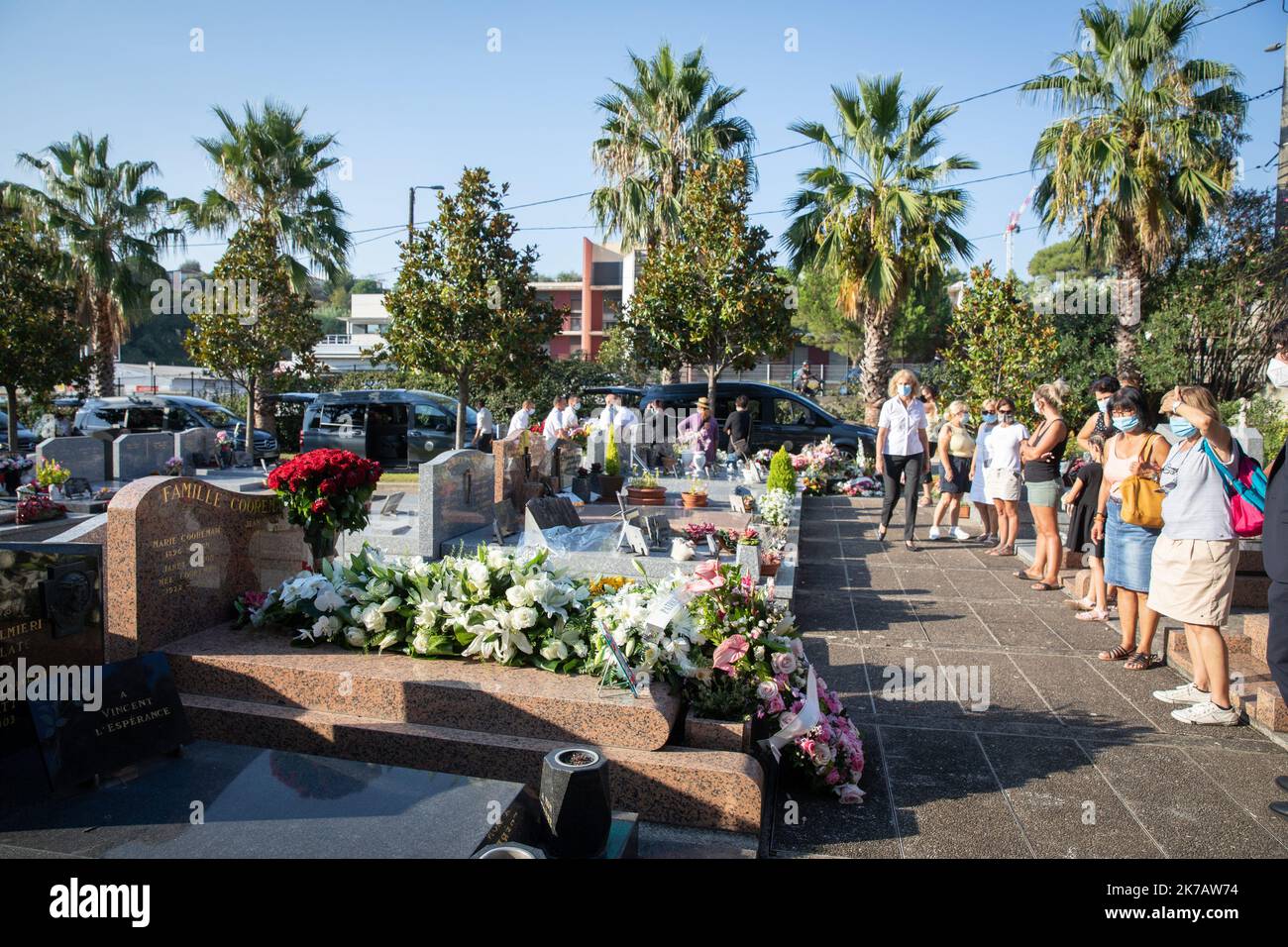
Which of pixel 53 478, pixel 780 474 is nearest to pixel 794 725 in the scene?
pixel 780 474

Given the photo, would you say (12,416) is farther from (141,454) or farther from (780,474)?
(780,474)

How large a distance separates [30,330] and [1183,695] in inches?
754

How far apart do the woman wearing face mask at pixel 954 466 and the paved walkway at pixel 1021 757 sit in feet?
10.2

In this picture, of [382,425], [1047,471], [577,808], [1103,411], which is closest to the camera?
[577,808]

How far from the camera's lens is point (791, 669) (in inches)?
169

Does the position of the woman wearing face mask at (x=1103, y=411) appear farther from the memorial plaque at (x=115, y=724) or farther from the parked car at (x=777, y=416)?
the parked car at (x=777, y=416)

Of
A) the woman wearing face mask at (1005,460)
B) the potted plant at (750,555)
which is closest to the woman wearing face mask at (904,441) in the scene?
the woman wearing face mask at (1005,460)

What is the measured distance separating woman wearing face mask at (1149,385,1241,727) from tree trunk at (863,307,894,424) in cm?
1400

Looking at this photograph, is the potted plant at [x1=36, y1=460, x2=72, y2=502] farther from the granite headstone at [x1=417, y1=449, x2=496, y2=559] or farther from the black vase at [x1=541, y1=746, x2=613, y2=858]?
the black vase at [x1=541, y1=746, x2=613, y2=858]

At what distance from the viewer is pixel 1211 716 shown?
505cm

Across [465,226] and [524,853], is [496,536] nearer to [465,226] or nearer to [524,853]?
[524,853]

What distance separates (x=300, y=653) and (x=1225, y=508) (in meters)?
4.99

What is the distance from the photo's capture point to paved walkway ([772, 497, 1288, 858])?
150 inches

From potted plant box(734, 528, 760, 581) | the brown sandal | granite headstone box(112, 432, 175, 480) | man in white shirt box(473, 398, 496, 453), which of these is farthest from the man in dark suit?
granite headstone box(112, 432, 175, 480)
